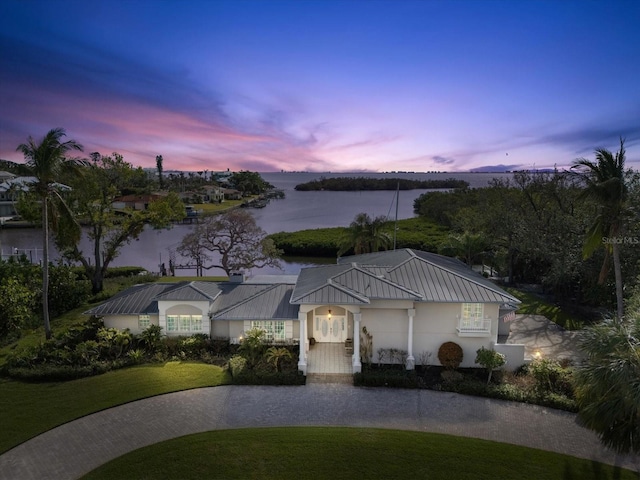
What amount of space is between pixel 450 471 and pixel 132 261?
1611 inches

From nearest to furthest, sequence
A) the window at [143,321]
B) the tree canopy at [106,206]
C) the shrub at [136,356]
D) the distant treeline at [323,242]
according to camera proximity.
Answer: the shrub at [136,356]
the window at [143,321]
the tree canopy at [106,206]
the distant treeline at [323,242]

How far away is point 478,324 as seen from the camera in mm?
17984

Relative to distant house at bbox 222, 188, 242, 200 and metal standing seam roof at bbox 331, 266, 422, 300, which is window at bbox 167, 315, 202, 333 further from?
distant house at bbox 222, 188, 242, 200

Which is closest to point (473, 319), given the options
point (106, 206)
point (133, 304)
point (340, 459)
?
point (340, 459)

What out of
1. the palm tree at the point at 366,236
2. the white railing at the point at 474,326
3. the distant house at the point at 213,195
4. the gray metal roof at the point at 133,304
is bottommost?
the white railing at the point at 474,326

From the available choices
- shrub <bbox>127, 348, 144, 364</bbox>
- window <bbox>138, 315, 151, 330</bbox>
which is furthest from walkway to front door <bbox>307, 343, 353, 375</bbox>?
window <bbox>138, 315, 151, 330</bbox>

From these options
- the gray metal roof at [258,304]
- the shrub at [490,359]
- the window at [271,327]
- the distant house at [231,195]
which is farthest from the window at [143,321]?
the distant house at [231,195]

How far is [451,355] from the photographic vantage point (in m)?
17.8

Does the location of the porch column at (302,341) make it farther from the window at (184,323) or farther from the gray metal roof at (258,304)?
the window at (184,323)

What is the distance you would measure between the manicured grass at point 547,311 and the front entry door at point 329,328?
10.5 meters

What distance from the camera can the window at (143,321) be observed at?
787 inches

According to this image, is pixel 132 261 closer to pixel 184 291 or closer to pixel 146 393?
pixel 184 291

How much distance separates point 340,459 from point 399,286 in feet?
26.7

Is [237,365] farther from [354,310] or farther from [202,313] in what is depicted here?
[354,310]
